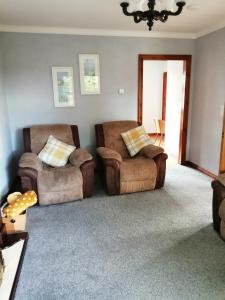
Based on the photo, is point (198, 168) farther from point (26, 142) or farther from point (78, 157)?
point (26, 142)

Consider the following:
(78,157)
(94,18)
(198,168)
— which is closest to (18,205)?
(78,157)

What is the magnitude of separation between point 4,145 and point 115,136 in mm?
1726

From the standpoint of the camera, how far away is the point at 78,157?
3.37 metres

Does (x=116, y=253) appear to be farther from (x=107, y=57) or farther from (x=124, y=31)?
(x=124, y=31)

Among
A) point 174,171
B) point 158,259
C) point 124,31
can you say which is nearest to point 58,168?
point 158,259

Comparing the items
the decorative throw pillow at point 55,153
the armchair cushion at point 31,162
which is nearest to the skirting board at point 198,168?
the decorative throw pillow at point 55,153

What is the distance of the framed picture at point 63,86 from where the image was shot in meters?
3.88

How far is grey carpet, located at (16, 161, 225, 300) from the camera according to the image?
181 cm

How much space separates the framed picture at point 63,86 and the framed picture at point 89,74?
0.65ft

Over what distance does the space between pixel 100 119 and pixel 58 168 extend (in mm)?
1323

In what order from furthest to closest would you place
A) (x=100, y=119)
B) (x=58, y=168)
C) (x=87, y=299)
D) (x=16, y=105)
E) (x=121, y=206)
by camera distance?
1. (x=100, y=119)
2. (x=16, y=105)
3. (x=58, y=168)
4. (x=121, y=206)
5. (x=87, y=299)

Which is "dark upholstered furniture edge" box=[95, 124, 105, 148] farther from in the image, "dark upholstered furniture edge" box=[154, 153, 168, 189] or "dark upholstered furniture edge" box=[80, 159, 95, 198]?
"dark upholstered furniture edge" box=[154, 153, 168, 189]

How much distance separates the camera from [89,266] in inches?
80.7

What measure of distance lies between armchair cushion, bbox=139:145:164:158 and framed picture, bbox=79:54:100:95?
1330 mm
